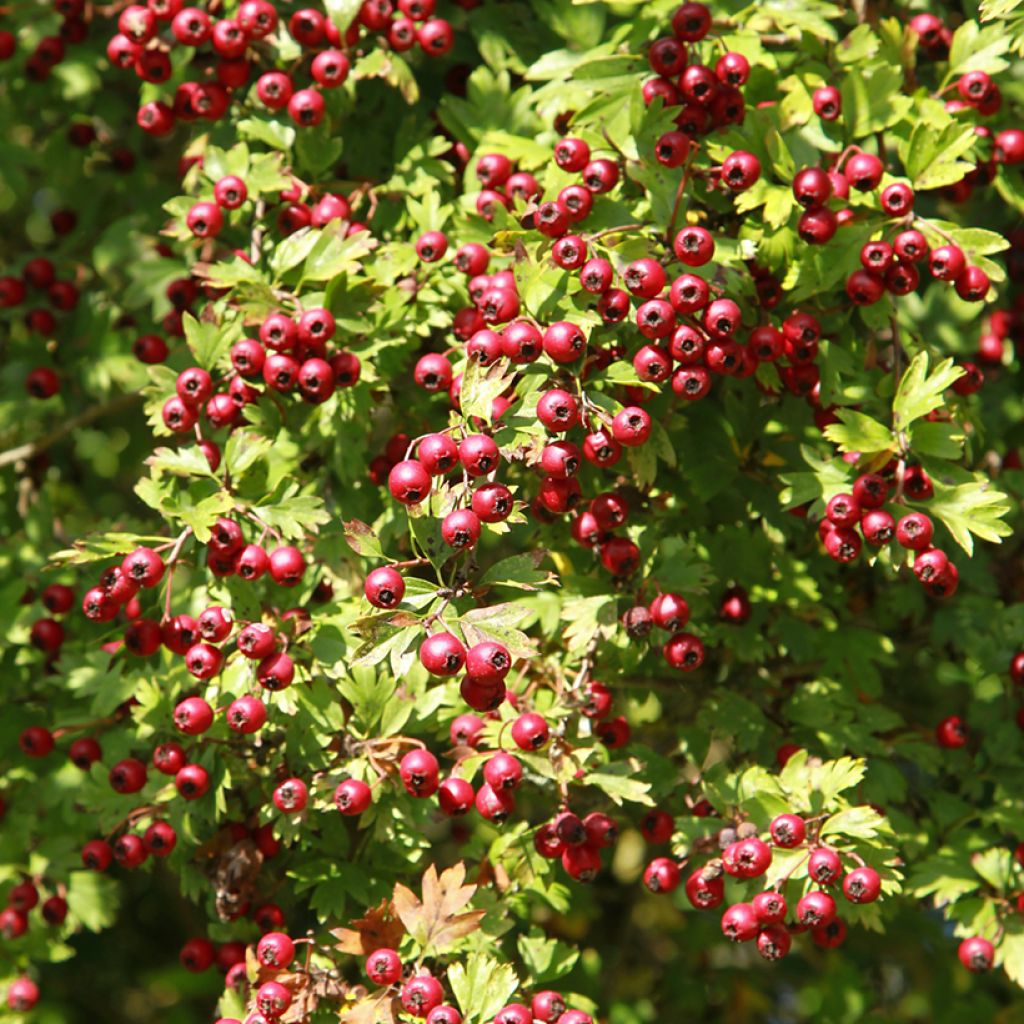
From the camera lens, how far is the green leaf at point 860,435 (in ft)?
9.66

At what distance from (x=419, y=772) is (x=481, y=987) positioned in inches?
19.1

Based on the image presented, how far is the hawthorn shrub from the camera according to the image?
9.38ft

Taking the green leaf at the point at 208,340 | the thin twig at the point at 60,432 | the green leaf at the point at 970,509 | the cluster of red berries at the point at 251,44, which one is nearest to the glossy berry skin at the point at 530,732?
the green leaf at the point at 970,509

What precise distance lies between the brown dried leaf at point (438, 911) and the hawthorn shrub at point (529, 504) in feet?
0.03

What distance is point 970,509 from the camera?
2939 mm

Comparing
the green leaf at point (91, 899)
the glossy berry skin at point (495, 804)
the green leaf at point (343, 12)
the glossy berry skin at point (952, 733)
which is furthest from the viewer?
the green leaf at point (91, 899)

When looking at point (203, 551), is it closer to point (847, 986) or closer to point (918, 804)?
point (918, 804)

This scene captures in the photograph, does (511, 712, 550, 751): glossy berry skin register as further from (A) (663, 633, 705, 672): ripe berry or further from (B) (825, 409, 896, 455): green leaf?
(B) (825, 409, 896, 455): green leaf

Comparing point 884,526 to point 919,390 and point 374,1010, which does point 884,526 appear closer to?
point 919,390

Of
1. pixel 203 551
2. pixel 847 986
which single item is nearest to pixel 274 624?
pixel 203 551

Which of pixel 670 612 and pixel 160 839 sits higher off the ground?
pixel 670 612

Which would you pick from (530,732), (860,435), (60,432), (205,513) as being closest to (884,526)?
(860,435)

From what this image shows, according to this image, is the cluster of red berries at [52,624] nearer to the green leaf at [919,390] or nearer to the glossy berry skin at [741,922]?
the glossy berry skin at [741,922]

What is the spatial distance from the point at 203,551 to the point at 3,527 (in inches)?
45.5
